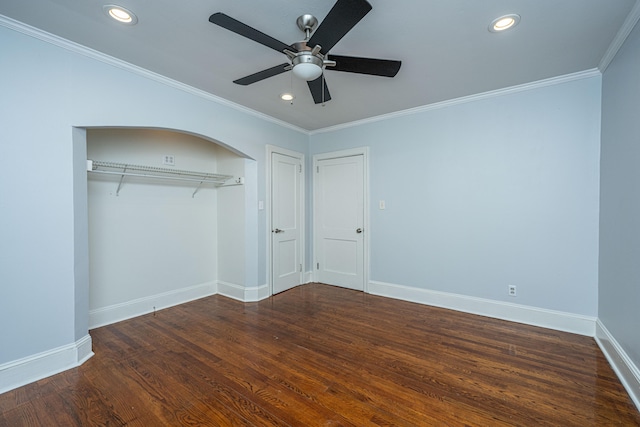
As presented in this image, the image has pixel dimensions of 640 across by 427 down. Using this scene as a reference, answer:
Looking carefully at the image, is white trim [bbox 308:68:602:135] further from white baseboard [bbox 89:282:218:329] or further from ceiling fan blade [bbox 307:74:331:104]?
white baseboard [bbox 89:282:218:329]

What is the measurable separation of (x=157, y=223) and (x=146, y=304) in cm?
98

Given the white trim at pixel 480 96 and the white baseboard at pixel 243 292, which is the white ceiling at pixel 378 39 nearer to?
the white trim at pixel 480 96

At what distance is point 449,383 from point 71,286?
302cm

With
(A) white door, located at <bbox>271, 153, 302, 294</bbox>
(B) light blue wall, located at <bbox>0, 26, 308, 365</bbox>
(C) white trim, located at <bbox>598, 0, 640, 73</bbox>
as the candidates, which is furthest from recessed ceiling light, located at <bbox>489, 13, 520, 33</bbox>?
(B) light blue wall, located at <bbox>0, 26, 308, 365</bbox>

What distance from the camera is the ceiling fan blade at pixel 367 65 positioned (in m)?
1.95

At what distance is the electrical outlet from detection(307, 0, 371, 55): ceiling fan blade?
264cm

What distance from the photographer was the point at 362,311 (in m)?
3.44

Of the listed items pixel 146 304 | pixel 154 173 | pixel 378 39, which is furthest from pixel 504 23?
pixel 146 304

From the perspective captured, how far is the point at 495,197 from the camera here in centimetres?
321

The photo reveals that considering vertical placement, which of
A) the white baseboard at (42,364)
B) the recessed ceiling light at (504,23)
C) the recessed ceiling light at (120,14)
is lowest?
the white baseboard at (42,364)

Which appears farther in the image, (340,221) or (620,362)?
(340,221)

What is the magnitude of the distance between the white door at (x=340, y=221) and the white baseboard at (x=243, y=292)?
1137 mm

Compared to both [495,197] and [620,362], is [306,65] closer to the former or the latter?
[495,197]

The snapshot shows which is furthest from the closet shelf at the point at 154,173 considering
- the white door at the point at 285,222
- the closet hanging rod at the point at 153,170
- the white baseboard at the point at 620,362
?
the white baseboard at the point at 620,362
